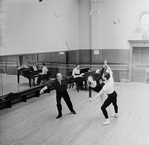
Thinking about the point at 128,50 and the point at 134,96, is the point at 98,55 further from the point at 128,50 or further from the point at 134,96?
the point at 134,96

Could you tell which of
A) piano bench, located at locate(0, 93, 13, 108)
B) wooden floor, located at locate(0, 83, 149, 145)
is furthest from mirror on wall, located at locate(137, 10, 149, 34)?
piano bench, located at locate(0, 93, 13, 108)

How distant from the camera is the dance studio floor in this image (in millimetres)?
5809

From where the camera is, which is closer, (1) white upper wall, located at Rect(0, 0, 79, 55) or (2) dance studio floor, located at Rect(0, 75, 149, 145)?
(2) dance studio floor, located at Rect(0, 75, 149, 145)

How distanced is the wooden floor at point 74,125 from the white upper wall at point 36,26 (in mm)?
2528

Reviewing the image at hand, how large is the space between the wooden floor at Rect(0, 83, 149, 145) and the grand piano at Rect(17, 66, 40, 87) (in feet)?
3.60

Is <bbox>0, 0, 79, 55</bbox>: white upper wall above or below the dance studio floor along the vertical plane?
above

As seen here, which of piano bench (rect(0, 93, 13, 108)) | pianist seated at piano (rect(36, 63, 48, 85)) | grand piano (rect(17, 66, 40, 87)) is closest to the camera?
piano bench (rect(0, 93, 13, 108))

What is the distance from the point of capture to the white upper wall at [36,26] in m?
8.61

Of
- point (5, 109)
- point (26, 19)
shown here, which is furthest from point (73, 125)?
point (26, 19)

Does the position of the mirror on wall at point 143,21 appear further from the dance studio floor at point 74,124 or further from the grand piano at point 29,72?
the grand piano at point 29,72

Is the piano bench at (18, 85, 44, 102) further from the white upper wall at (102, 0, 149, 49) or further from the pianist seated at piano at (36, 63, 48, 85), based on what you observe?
the white upper wall at (102, 0, 149, 49)

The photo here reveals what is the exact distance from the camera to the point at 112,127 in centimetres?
662

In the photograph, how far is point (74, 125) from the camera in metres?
6.84

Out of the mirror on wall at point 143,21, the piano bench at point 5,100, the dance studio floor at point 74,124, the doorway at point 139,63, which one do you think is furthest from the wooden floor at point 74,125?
the mirror on wall at point 143,21
